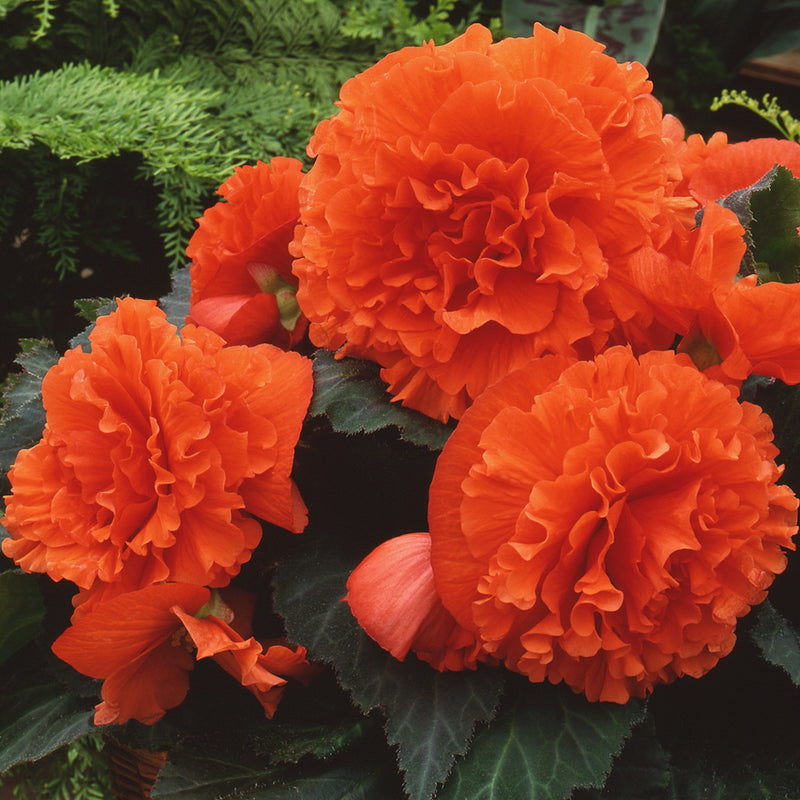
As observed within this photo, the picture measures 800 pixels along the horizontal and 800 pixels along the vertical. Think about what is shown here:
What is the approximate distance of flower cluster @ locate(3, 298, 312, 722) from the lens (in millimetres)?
566

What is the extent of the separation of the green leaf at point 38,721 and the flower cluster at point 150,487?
0.34ft

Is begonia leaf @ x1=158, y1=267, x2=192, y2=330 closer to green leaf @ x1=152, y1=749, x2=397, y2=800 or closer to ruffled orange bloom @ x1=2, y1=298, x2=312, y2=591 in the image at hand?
ruffled orange bloom @ x1=2, y1=298, x2=312, y2=591

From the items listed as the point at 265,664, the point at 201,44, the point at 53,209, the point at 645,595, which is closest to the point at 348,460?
the point at 265,664

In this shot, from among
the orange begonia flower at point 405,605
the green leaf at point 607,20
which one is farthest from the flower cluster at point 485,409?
the green leaf at point 607,20

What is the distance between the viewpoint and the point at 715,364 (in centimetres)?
56

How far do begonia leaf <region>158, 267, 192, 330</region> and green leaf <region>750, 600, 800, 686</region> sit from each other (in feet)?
1.77

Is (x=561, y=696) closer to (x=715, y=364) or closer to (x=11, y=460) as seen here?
(x=715, y=364)

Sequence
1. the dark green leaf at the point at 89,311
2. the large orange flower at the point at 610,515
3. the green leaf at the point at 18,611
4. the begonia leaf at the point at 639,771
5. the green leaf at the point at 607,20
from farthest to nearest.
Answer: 1. the green leaf at the point at 607,20
2. the dark green leaf at the point at 89,311
3. the green leaf at the point at 18,611
4. the begonia leaf at the point at 639,771
5. the large orange flower at the point at 610,515

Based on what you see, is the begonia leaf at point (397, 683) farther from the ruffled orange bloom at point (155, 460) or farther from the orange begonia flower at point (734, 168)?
the orange begonia flower at point (734, 168)

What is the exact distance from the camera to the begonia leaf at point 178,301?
0.84 meters

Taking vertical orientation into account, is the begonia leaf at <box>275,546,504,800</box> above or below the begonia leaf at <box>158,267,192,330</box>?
below

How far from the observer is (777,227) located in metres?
0.65

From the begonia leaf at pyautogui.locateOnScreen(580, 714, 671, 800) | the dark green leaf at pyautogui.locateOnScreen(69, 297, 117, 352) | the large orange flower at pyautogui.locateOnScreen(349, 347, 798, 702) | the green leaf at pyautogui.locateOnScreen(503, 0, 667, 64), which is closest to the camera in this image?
the large orange flower at pyautogui.locateOnScreen(349, 347, 798, 702)

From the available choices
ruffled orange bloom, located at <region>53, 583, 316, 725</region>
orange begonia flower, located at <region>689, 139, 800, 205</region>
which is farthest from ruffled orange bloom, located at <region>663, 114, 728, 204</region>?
ruffled orange bloom, located at <region>53, 583, 316, 725</region>
